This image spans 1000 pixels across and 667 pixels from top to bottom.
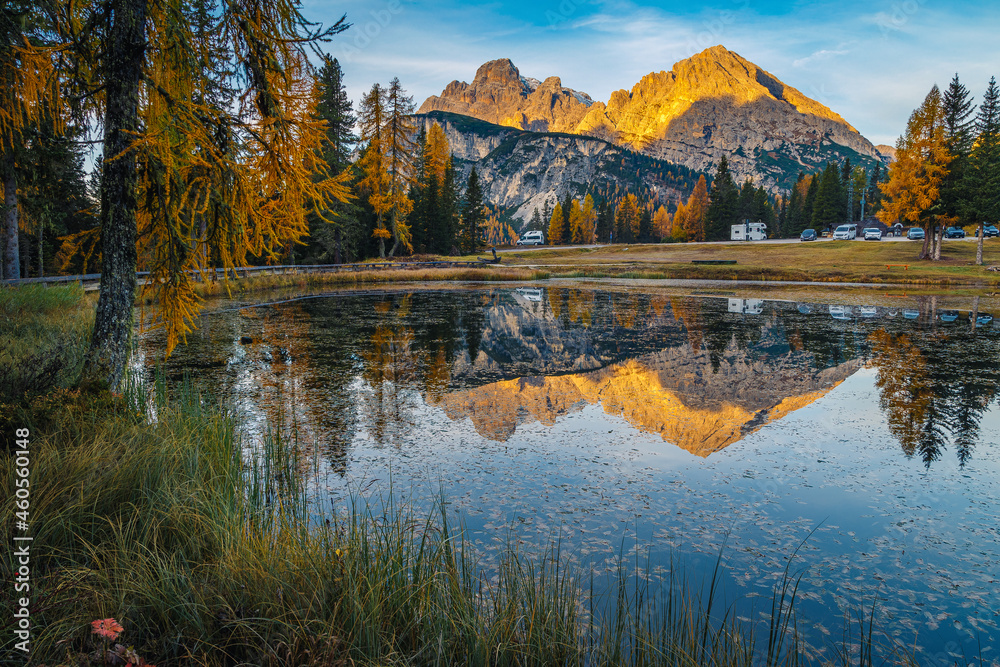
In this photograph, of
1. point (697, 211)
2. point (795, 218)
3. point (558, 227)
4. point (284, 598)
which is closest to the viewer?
point (284, 598)

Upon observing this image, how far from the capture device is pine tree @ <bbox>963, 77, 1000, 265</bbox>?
133 ft

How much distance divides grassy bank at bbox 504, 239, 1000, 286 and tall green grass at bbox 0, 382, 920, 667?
38.6 metres

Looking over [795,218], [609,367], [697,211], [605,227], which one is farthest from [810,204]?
[609,367]

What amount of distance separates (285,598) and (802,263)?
48544 millimetres

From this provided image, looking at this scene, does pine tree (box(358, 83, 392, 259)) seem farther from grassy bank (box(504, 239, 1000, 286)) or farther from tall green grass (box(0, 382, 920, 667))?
tall green grass (box(0, 382, 920, 667))

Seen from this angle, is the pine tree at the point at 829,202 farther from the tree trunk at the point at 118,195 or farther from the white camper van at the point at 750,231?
the tree trunk at the point at 118,195

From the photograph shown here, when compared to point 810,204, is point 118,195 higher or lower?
lower

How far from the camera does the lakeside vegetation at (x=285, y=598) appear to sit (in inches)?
121

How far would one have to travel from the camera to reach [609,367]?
1316cm

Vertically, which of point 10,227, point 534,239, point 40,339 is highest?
point 534,239

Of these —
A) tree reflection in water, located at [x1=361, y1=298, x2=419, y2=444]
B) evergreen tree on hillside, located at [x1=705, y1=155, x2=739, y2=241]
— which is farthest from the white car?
tree reflection in water, located at [x1=361, y1=298, x2=419, y2=444]

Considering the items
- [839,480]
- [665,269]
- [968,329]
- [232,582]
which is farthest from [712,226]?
[232,582]

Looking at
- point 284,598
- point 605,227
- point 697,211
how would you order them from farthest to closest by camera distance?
1. point 605,227
2. point 697,211
3. point 284,598

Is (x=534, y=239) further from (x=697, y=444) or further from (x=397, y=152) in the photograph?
(x=697, y=444)
